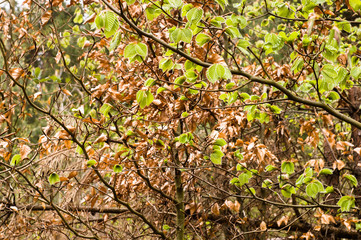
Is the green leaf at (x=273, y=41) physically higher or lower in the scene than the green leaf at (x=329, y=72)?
higher

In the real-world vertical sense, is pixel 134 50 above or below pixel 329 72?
above

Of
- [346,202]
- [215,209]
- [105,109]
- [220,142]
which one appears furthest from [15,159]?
[346,202]

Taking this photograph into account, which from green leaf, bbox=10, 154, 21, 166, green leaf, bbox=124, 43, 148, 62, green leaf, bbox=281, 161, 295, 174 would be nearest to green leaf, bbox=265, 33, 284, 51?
green leaf, bbox=281, 161, 295, 174

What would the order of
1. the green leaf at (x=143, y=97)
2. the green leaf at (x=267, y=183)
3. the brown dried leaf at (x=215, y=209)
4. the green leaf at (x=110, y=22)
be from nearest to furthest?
the green leaf at (x=110, y=22), the green leaf at (x=143, y=97), the green leaf at (x=267, y=183), the brown dried leaf at (x=215, y=209)

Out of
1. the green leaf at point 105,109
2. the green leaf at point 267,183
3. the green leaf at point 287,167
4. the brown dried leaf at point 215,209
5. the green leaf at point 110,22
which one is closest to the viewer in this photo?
the green leaf at point 110,22

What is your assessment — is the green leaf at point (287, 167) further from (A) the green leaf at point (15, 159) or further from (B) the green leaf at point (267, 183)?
(A) the green leaf at point (15, 159)

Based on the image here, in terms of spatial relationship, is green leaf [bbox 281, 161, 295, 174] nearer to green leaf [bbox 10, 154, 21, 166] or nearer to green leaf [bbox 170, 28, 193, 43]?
green leaf [bbox 170, 28, 193, 43]

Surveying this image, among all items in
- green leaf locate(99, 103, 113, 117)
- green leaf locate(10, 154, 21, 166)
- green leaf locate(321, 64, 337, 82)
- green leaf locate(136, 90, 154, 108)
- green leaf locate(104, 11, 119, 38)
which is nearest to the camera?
green leaf locate(104, 11, 119, 38)

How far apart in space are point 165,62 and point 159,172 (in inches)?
61.2

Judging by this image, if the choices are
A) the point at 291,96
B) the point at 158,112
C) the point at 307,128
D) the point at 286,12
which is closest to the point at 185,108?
the point at 158,112

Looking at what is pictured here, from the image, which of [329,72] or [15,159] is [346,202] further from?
[15,159]

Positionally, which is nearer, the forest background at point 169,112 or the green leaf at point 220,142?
the forest background at point 169,112

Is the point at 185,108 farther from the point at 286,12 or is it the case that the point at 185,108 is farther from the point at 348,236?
the point at 348,236

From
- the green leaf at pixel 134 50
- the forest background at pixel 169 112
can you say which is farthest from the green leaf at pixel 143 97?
the green leaf at pixel 134 50
